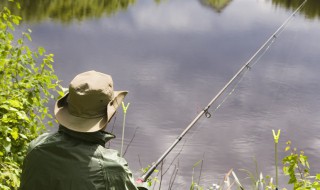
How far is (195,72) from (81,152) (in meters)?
7.74

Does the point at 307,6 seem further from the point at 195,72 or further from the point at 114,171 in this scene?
the point at 114,171

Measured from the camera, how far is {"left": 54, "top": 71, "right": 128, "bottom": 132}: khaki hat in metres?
1.88

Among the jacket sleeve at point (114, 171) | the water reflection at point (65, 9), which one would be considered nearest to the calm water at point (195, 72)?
the water reflection at point (65, 9)

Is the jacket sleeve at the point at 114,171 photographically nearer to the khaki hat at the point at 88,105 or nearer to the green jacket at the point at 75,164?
the green jacket at the point at 75,164

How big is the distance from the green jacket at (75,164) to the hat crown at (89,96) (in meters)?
0.08

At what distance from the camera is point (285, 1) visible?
19.5 meters

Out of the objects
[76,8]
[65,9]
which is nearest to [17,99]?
[65,9]

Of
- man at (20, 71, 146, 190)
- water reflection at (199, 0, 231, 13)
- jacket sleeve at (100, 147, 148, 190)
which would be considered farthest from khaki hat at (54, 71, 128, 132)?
water reflection at (199, 0, 231, 13)

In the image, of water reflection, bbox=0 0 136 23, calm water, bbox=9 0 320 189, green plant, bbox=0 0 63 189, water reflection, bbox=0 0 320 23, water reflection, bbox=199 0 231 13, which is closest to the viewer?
green plant, bbox=0 0 63 189

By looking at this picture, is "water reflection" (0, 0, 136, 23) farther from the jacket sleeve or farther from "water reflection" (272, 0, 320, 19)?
the jacket sleeve

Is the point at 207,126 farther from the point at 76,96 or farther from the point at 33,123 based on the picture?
the point at 76,96

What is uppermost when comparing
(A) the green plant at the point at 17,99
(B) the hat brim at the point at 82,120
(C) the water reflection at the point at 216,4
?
(B) the hat brim at the point at 82,120

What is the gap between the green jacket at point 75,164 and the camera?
1.85 metres

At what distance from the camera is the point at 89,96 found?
1.89m
